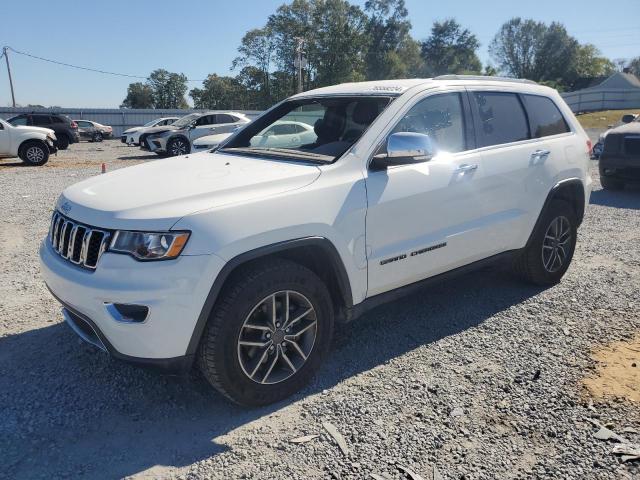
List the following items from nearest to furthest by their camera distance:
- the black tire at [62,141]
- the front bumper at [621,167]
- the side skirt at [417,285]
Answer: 1. the side skirt at [417,285]
2. the front bumper at [621,167]
3. the black tire at [62,141]

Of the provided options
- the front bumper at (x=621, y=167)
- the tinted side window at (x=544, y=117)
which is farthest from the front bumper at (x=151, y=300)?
the front bumper at (x=621, y=167)

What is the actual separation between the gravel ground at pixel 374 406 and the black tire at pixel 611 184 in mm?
6506

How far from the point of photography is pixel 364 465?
8.54 feet

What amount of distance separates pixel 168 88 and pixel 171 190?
307 feet

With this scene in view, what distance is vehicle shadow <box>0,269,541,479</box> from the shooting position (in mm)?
2695

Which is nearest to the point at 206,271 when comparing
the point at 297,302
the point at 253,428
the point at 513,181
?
the point at 297,302

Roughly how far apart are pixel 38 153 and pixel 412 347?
15725mm

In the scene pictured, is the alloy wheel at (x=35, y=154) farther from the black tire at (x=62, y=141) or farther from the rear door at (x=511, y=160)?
the rear door at (x=511, y=160)

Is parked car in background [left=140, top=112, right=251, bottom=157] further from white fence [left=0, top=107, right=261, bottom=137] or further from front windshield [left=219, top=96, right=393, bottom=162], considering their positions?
white fence [left=0, top=107, right=261, bottom=137]

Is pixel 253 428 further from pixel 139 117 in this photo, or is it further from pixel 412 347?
pixel 139 117

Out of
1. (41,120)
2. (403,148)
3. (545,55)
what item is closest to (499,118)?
(403,148)

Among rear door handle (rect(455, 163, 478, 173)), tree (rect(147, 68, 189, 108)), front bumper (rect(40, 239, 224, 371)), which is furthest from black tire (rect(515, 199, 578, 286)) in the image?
tree (rect(147, 68, 189, 108))

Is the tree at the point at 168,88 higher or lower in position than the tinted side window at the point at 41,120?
higher

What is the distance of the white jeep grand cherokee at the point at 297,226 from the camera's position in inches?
106
